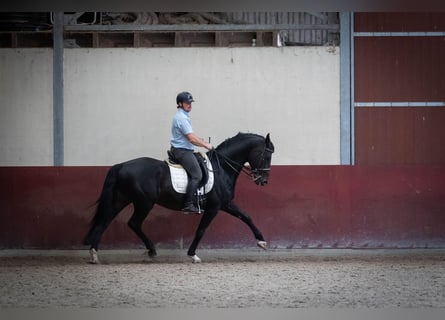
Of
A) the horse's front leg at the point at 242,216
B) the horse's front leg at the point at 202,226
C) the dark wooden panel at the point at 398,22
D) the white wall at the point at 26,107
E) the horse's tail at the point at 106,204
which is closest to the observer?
the horse's tail at the point at 106,204

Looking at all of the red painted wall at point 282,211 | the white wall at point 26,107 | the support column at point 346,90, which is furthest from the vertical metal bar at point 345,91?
the white wall at point 26,107

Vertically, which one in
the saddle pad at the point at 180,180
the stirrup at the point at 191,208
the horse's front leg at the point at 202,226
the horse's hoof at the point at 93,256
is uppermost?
the saddle pad at the point at 180,180

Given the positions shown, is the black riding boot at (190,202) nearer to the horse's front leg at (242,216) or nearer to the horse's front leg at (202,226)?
Result: the horse's front leg at (202,226)

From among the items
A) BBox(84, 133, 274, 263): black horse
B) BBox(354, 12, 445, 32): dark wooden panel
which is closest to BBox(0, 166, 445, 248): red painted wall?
BBox(84, 133, 274, 263): black horse

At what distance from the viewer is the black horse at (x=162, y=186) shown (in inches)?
358

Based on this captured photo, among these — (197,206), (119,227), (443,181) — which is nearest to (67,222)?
(119,227)

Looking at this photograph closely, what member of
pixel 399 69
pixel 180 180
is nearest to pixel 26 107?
pixel 180 180

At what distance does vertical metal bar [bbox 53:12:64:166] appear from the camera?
10.8 metres

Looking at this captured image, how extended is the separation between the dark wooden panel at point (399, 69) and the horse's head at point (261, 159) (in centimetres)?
183

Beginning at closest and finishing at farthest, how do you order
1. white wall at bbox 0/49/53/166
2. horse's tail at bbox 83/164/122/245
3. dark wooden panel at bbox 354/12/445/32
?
horse's tail at bbox 83/164/122/245, dark wooden panel at bbox 354/12/445/32, white wall at bbox 0/49/53/166

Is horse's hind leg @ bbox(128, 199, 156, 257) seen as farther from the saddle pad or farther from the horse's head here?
the horse's head

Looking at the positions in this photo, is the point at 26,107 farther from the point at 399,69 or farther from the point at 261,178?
the point at 399,69

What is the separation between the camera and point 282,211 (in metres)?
10.6

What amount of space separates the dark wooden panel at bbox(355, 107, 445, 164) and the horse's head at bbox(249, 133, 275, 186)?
175 centimetres
